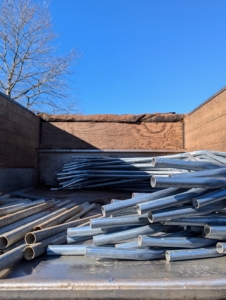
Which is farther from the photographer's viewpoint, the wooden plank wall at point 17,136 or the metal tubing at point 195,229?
the wooden plank wall at point 17,136

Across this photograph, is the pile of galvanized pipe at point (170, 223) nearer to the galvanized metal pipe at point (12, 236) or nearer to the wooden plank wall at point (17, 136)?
the galvanized metal pipe at point (12, 236)

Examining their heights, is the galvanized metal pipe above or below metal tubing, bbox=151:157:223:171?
below

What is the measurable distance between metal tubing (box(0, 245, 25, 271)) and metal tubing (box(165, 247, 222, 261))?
1.07 meters

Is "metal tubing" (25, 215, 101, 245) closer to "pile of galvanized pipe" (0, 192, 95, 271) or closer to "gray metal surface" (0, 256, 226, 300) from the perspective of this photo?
"pile of galvanized pipe" (0, 192, 95, 271)

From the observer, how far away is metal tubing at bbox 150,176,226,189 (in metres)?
2.00

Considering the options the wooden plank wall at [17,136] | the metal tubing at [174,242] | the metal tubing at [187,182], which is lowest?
the metal tubing at [174,242]

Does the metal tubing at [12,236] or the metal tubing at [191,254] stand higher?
the metal tubing at [12,236]

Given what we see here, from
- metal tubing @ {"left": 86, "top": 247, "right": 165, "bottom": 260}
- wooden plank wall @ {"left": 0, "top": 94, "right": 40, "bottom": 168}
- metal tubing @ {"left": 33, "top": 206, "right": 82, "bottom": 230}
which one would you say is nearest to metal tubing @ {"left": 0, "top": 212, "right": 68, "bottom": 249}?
metal tubing @ {"left": 33, "top": 206, "right": 82, "bottom": 230}

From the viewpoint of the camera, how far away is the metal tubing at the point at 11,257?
72.6 inches

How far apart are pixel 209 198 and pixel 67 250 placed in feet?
3.79

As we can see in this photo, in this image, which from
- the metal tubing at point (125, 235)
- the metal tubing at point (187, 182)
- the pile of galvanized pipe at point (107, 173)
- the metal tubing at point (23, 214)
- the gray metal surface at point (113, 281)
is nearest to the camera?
the gray metal surface at point (113, 281)

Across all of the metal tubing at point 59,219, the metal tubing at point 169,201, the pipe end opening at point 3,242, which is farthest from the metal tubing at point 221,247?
the pipe end opening at point 3,242

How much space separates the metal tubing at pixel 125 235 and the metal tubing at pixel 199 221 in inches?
4.2

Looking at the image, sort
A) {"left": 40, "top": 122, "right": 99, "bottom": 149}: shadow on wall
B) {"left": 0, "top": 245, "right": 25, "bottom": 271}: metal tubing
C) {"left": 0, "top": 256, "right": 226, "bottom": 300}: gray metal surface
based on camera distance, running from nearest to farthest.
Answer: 1. {"left": 0, "top": 256, "right": 226, "bottom": 300}: gray metal surface
2. {"left": 0, "top": 245, "right": 25, "bottom": 271}: metal tubing
3. {"left": 40, "top": 122, "right": 99, "bottom": 149}: shadow on wall
